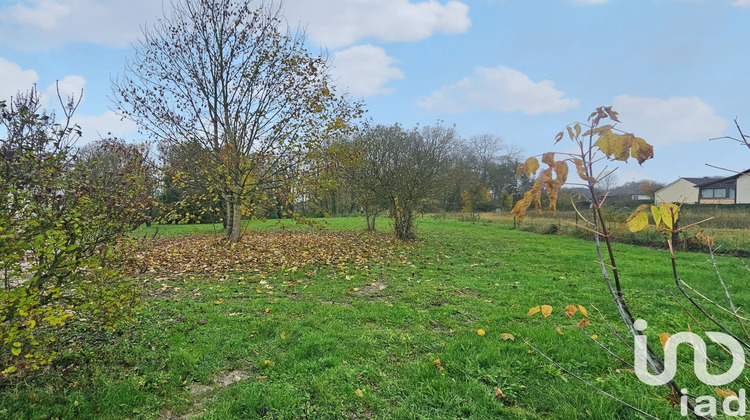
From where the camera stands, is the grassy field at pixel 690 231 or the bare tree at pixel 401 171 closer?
the grassy field at pixel 690 231

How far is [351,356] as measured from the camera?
3.06 meters

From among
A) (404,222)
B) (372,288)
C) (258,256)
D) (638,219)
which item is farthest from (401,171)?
(638,219)

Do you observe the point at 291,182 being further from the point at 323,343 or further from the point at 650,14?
the point at 650,14

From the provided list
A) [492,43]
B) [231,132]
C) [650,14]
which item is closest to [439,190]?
[492,43]

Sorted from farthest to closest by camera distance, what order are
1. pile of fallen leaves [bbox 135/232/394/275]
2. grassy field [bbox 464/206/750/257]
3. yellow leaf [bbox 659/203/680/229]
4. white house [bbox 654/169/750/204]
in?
white house [bbox 654/169/750/204] → grassy field [bbox 464/206/750/257] → pile of fallen leaves [bbox 135/232/394/275] → yellow leaf [bbox 659/203/680/229]

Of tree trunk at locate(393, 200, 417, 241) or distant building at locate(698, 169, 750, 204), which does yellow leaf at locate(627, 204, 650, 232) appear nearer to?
tree trunk at locate(393, 200, 417, 241)

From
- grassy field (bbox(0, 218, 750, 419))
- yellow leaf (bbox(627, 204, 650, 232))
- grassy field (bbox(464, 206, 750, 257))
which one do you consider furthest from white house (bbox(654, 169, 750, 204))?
yellow leaf (bbox(627, 204, 650, 232))

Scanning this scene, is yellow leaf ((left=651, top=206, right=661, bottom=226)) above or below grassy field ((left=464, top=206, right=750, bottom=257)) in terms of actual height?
above

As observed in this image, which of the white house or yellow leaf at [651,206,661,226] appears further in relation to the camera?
the white house

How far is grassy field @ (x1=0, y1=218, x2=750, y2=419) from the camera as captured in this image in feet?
7.63

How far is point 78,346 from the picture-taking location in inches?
117

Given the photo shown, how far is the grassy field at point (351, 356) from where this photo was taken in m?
2.33

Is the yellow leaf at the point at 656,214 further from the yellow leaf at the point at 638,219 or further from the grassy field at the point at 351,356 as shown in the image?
the grassy field at the point at 351,356

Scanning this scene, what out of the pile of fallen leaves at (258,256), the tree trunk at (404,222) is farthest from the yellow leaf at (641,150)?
the tree trunk at (404,222)
